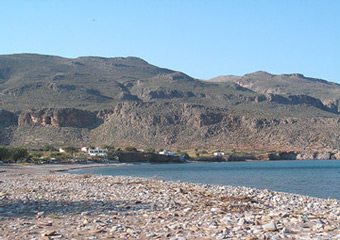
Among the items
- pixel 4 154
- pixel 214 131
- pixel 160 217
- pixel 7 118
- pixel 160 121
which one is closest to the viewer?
pixel 160 217

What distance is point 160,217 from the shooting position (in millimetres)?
12172

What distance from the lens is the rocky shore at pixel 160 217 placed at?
384 inches

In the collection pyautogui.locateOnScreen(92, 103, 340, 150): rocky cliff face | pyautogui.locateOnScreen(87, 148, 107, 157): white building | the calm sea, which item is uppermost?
pyautogui.locateOnScreen(92, 103, 340, 150): rocky cliff face

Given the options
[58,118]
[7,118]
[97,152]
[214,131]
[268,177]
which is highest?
[58,118]

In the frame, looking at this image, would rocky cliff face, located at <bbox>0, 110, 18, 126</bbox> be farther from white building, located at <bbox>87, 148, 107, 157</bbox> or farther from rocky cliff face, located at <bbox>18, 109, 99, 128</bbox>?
white building, located at <bbox>87, 148, 107, 157</bbox>

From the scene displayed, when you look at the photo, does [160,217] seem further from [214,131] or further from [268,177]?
[214,131]

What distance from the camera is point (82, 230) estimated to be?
10.3m

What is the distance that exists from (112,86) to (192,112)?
5419cm

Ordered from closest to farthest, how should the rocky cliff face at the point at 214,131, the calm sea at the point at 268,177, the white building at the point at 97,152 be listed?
1. the calm sea at the point at 268,177
2. the white building at the point at 97,152
3. the rocky cliff face at the point at 214,131

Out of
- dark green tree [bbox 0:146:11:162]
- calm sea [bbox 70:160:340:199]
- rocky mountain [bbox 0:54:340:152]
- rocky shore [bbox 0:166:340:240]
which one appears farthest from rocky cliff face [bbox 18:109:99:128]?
rocky shore [bbox 0:166:340:240]

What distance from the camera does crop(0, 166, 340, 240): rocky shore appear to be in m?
9.76

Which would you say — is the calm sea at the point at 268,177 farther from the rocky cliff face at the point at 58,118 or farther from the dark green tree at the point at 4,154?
the rocky cliff face at the point at 58,118

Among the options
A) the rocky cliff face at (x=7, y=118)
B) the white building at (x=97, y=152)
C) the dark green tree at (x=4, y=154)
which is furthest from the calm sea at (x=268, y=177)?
the rocky cliff face at (x=7, y=118)

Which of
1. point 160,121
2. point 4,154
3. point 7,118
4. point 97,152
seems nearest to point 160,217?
point 4,154
